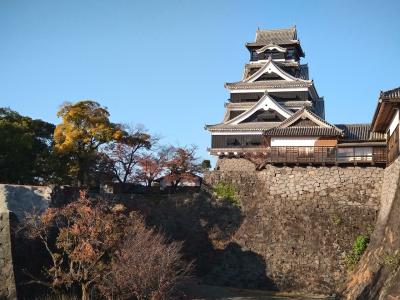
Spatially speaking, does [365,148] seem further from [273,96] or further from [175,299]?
[175,299]

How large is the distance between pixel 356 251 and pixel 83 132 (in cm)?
1605

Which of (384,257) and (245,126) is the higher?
(245,126)

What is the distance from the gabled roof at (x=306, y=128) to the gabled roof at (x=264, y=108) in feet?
14.6

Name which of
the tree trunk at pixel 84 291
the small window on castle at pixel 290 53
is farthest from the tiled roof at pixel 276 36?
the tree trunk at pixel 84 291

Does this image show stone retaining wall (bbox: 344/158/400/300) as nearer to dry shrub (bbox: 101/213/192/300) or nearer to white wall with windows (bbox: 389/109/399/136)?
white wall with windows (bbox: 389/109/399/136)

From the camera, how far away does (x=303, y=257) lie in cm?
2028

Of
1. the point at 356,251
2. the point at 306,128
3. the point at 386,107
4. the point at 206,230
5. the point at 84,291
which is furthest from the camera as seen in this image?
the point at 306,128

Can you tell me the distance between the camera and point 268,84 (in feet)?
105

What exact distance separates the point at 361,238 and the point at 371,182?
294 cm

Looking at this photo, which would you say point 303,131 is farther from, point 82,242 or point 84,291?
point 84,291

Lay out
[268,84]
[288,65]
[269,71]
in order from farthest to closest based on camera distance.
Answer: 1. [288,65]
2. [269,71]
3. [268,84]

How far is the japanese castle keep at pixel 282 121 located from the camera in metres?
23.0

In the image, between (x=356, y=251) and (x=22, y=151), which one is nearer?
(x=356, y=251)

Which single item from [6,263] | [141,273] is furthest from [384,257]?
[6,263]
